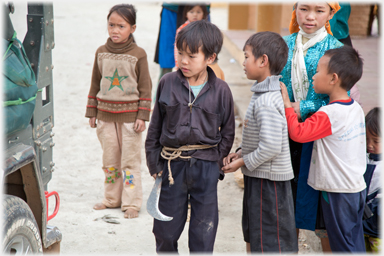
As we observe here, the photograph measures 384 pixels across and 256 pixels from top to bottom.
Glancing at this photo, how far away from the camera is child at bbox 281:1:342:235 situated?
8.10ft

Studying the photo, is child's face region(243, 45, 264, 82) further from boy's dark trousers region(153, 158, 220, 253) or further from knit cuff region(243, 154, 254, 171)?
boy's dark trousers region(153, 158, 220, 253)

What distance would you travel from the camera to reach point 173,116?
2377 mm

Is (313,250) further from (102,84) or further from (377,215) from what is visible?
(102,84)

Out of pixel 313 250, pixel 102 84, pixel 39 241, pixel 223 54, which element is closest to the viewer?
pixel 39 241

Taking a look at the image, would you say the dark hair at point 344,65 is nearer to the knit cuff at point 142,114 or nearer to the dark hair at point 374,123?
the dark hair at point 374,123

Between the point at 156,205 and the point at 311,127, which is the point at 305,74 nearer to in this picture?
the point at 311,127

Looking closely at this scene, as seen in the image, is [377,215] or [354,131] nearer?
[354,131]

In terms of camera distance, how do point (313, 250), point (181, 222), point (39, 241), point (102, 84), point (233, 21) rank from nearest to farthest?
point (39, 241) < point (181, 222) < point (313, 250) < point (102, 84) < point (233, 21)

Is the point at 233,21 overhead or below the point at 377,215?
overhead

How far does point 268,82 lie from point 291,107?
0.20 metres

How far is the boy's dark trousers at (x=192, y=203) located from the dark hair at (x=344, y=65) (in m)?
0.85

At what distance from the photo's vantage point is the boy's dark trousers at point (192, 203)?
7.88 feet

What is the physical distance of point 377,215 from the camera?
8.39ft

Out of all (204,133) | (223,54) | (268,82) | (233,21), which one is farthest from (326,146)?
(233,21)
